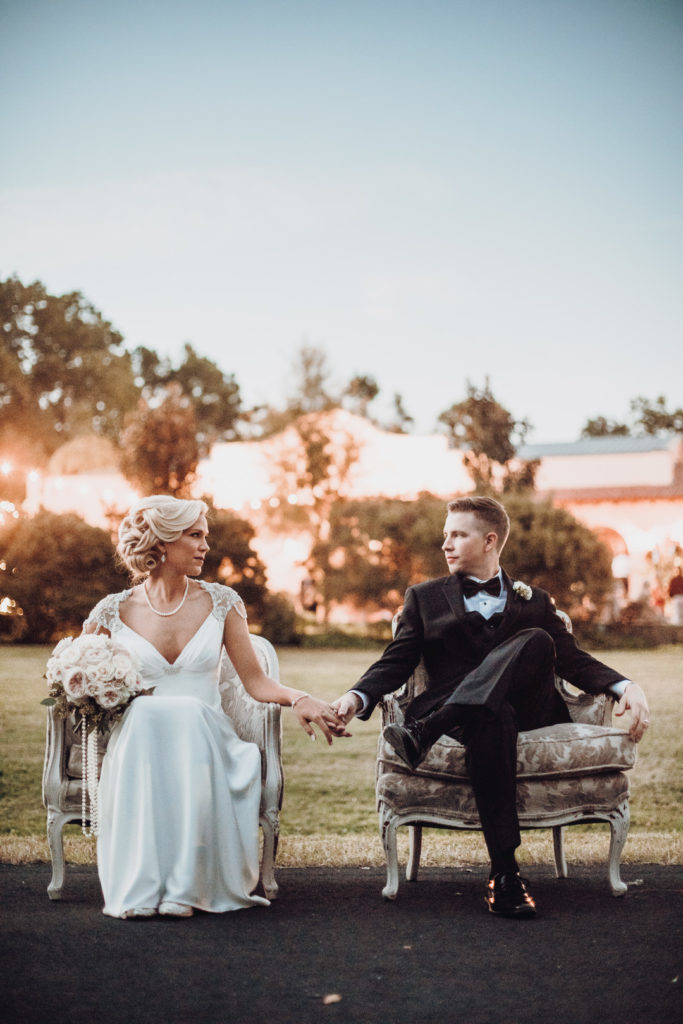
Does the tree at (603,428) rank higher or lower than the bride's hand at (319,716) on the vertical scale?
higher

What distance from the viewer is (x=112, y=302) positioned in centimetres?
1335

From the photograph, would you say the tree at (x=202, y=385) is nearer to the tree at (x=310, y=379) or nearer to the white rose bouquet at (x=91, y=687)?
the tree at (x=310, y=379)

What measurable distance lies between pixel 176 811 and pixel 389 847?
0.83 meters

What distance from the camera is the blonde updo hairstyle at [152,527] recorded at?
162 inches

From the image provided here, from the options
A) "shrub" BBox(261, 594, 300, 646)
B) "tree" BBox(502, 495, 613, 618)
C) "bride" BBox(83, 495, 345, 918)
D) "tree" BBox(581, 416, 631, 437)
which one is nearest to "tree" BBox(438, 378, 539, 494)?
Answer: "tree" BBox(502, 495, 613, 618)

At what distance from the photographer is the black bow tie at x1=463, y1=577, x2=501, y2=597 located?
171 inches

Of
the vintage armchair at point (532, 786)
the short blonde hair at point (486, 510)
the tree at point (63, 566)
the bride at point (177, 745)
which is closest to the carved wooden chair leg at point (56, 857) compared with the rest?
the bride at point (177, 745)

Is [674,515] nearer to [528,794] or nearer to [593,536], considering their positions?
[593,536]

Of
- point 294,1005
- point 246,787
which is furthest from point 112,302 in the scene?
point 294,1005

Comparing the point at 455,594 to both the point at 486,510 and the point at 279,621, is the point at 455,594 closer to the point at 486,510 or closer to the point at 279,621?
the point at 486,510

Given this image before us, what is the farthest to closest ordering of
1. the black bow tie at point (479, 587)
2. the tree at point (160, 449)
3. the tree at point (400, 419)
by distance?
the tree at point (400, 419), the tree at point (160, 449), the black bow tie at point (479, 587)

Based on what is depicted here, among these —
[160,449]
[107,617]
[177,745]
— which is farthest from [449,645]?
[160,449]

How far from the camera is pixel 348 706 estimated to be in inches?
154

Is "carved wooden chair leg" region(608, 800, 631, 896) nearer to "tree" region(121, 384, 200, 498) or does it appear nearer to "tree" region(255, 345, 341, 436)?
"tree" region(121, 384, 200, 498)
